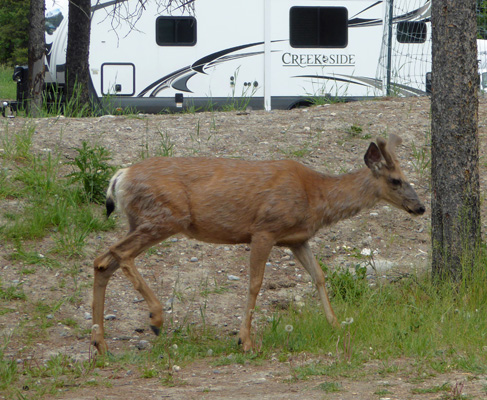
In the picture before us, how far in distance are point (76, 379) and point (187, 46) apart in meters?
10.7

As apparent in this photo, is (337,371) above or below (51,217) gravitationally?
below

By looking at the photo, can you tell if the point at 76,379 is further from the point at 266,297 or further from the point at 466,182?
the point at 466,182

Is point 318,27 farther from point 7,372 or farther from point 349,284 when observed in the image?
point 7,372

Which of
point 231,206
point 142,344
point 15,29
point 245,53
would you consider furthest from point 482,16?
point 15,29

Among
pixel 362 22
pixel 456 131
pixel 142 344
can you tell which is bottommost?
pixel 142 344

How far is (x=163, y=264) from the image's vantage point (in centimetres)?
770

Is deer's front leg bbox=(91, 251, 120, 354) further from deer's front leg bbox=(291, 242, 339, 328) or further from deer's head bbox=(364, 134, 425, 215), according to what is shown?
deer's head bbox=(364, 134, 425, 215)

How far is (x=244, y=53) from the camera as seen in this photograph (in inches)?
601

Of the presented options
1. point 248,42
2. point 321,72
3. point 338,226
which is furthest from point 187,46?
point 338,226

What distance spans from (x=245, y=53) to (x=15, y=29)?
19.1m

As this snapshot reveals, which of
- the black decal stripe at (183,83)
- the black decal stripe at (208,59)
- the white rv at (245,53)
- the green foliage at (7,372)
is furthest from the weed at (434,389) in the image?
the black decal stripe at (208,59)

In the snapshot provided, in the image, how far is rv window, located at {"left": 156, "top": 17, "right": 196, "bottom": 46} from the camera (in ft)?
49.2

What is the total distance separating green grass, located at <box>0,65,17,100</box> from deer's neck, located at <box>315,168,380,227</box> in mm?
16750

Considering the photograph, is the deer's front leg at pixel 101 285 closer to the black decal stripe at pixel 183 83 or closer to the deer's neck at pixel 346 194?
the deer's neck at pixel 346 194
